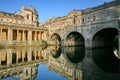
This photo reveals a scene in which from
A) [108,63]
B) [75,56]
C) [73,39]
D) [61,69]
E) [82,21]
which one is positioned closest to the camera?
[61,69]

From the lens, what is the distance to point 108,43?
4538 cm

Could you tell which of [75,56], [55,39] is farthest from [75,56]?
[55,39]

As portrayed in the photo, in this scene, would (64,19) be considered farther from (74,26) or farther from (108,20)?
(108,20)

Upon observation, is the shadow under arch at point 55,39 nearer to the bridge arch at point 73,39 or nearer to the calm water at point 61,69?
the bridge arch at point 73,39

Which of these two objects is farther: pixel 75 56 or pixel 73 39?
pixel 73 39

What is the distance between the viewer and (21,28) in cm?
4872

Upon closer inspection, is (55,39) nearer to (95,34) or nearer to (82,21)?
(82,21)

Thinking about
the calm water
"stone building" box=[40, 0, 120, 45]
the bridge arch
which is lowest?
the calm water

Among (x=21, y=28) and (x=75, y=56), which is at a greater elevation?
(x=21, y=28)

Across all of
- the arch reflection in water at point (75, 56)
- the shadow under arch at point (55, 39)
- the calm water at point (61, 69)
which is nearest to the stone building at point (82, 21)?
the shadow under arch at point (55, 39)

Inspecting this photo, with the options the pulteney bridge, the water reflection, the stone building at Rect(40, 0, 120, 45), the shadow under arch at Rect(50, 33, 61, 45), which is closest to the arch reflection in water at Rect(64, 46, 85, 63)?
the water reflection

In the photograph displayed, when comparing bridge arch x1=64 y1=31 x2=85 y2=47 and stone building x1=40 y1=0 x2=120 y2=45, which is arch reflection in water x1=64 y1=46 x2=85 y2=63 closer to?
stone building x1=40 y1=0 x2=120 y2=45

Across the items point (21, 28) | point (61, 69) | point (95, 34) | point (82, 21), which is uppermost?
point (82, 21)

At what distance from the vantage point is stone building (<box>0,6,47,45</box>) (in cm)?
4442
